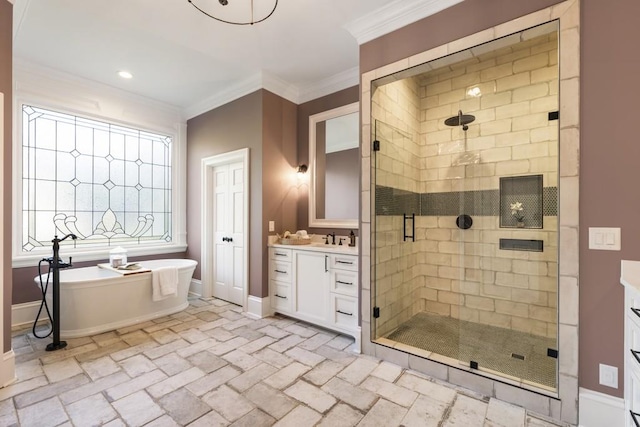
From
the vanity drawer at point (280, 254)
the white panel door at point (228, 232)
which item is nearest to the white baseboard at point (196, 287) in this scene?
the white panel door at point (228, 232)

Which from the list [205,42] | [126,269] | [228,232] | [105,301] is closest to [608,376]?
[228,232]

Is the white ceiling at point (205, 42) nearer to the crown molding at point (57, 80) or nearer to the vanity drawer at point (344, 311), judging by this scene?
the crown molding at point (57, 80)

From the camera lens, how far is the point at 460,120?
3158mm

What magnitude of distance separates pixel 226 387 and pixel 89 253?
3008 mm

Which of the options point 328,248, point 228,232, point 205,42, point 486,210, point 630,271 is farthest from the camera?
point 228,232

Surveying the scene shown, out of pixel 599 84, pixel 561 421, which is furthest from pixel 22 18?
pixel 561 421

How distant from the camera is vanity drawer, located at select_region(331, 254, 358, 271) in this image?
299 cm

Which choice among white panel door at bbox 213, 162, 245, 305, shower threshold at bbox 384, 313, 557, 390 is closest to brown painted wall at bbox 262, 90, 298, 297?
white panel door at bbox 213, 162, 245, 305

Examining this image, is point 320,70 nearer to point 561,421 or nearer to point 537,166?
point 537,166

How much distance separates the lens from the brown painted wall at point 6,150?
2.15 m

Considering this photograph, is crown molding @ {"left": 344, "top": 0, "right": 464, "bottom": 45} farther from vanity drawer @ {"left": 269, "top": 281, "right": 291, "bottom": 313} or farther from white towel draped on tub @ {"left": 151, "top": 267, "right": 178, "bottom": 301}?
white towel draped on tub @ {"left": 151, "top": 267, "right": 178, "bottom": 301}

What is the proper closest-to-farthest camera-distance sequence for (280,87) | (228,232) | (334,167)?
(334,167) → (280,87) → (228,232)

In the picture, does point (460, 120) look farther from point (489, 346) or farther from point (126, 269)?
point (126, 269)

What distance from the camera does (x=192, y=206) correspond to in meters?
4.85
